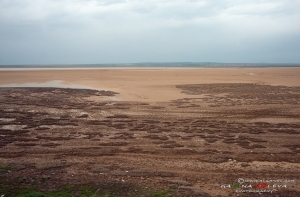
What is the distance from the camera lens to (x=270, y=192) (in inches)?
283

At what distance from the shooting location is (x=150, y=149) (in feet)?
35.9

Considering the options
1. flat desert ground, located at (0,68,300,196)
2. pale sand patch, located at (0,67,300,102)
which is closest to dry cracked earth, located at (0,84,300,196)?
flat desert ground, located at (0,68,300,196)

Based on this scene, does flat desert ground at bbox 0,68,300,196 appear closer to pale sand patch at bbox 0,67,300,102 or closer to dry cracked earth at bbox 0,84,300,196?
dry cracked earth at bbox 0,84,300,196

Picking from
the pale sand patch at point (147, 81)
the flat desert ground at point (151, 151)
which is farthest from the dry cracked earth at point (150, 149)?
the pale sand patch at point (147, 81)

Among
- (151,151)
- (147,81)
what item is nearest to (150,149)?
(151,151)

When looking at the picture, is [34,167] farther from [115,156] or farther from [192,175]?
[192,175]

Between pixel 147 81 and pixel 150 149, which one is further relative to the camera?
pixel 147 81

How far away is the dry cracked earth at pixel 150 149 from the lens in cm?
775

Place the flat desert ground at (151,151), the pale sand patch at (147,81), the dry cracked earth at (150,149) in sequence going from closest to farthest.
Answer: the flat desert ground at (151,151), the dry cracked earth at (150,149), the pale sand patch at (147,81)

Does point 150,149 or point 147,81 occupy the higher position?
point 147,81

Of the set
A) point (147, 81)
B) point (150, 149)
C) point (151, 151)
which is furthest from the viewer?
point (147, 81)

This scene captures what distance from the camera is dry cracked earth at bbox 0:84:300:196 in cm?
775

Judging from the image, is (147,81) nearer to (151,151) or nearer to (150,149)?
(150,149)

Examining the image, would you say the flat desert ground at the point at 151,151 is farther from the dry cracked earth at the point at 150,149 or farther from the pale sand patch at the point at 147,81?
the pale sand patch at the point at 147,81
